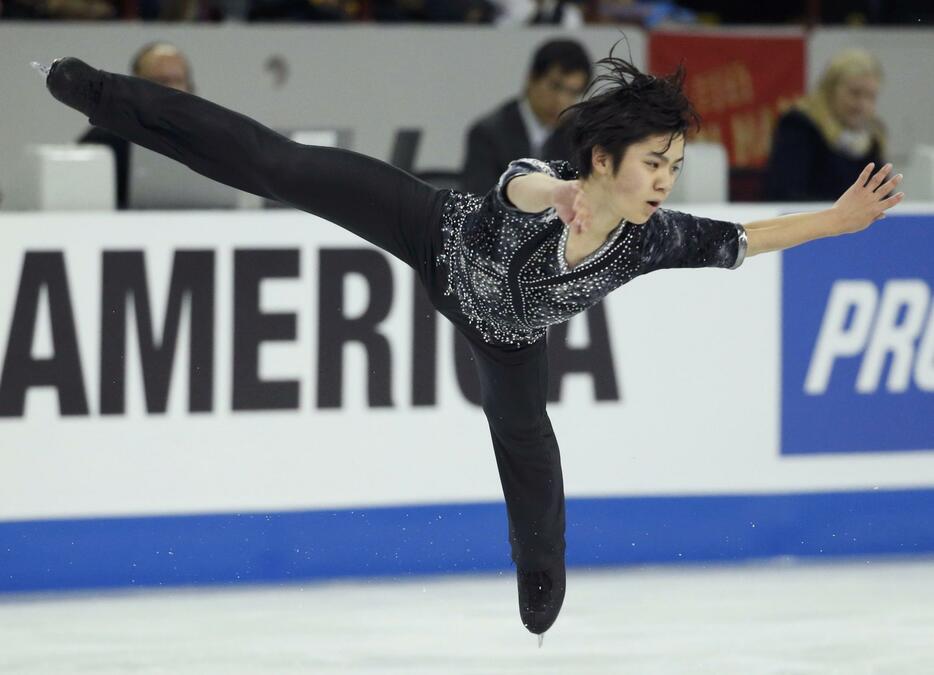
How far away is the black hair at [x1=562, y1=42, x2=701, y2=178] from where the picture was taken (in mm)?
3488

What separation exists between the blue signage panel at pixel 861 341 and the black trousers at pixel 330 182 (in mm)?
1739

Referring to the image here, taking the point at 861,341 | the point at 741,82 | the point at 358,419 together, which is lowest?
the point at 358,419

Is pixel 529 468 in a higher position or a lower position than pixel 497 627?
higher

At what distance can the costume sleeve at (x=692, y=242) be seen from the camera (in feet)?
12.4

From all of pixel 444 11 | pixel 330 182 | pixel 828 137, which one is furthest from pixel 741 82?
pixel 330 182

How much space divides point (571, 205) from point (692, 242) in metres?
0.71

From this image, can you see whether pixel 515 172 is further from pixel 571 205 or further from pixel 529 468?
pixel 529 468

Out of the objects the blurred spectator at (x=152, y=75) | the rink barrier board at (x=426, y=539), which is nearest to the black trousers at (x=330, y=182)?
the rink barrier board at (x=426, y=539)

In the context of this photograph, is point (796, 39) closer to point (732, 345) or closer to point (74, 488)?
point (732, 345)

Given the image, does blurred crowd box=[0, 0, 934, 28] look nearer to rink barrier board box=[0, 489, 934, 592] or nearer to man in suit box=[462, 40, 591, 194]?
man in suit box=[462, 40, 591, 194]

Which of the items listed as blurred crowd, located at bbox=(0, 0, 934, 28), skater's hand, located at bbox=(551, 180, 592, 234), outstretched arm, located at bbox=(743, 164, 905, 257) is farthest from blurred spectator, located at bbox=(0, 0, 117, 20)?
skater's hand, located at bbox=(551, 180, 592, 234)

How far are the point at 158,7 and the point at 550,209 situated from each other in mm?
4985

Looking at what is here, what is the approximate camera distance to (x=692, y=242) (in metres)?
3.81

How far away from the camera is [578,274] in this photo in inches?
147
